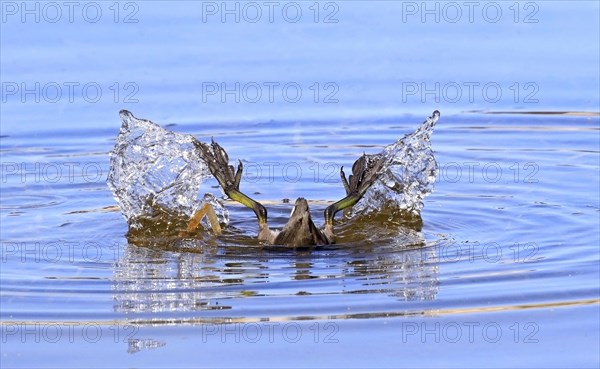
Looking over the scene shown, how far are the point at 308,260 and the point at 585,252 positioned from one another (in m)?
1.82

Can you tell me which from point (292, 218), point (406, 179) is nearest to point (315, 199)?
point (406, 179)

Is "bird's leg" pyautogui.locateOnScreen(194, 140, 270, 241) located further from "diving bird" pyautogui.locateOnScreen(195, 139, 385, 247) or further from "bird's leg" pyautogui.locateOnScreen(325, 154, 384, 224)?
"bird's leg" pyautogui.locateOnScreen(325, 154, 384, 224)

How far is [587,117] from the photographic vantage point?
13367 millimetres

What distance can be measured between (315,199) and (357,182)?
3.54 ft

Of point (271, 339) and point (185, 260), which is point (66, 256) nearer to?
point (185, 260)

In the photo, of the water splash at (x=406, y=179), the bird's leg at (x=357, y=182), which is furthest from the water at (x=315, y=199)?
the bird's leg at (x=357, y=182)

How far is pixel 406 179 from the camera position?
36.0 ft

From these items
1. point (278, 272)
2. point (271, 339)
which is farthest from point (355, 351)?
point (278, 272)

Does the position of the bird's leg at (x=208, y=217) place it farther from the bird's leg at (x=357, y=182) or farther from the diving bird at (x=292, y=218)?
the bird's leg at (x=357, y=182)

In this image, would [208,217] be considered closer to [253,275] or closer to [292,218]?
[292,218]

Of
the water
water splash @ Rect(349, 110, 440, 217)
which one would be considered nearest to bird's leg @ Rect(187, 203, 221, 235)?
the water

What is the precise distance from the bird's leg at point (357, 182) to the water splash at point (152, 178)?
38.7 inches

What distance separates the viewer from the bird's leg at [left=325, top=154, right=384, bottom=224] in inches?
398

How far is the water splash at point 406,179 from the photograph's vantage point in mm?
10867
